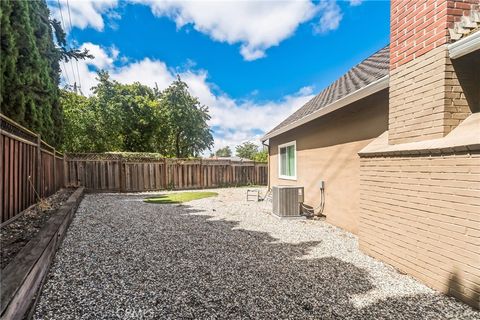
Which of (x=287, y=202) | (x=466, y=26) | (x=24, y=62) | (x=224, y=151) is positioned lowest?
(x=287, y=202)

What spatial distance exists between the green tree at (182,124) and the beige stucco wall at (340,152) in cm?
1557

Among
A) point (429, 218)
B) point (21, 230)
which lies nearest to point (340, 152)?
point (429, 218)

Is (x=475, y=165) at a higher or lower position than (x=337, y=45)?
lower

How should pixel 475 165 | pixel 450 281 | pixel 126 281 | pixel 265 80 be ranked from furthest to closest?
pixel 265 80, pixel 126 281, pixel 450 281, pixel 475 165

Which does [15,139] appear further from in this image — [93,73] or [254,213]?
[93,73]

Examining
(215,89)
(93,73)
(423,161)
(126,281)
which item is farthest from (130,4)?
(93,73)

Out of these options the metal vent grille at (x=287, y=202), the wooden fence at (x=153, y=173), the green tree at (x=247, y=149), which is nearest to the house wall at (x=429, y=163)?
the metal vent grille at (x=287, y=202)

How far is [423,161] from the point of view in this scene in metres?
2.83

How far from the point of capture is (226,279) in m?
2.90

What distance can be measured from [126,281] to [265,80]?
13.7 meters

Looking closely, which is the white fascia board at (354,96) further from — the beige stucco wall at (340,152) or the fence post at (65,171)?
the fence post at (65,171)

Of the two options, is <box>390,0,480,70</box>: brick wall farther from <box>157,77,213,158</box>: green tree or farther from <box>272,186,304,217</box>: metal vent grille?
<box>157,77,213,158</box>: green tree

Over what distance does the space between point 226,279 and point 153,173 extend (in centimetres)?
1107

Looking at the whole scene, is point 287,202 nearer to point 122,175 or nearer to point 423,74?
point 423,74
